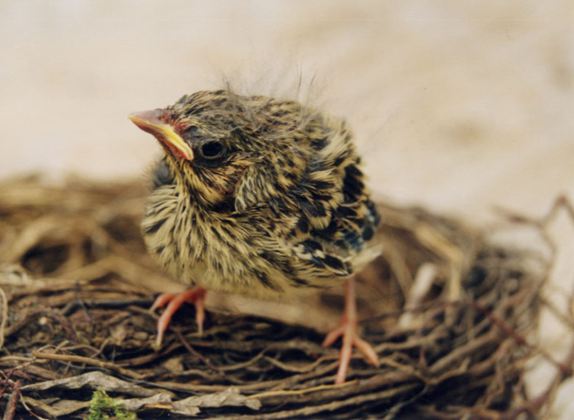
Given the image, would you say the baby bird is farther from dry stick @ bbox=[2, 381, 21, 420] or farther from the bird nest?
dry stick @ bbox=[2, 381, 21, 420]

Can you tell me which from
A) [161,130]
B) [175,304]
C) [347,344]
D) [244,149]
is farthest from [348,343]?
[161,130]

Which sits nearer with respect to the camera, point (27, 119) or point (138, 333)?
point (138, 333)

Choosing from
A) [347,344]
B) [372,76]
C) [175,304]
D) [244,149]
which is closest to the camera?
[244,149]

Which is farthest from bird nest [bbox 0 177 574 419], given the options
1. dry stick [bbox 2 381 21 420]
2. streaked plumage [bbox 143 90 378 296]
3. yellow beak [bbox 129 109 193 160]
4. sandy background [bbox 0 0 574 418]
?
yellow beak [bbox 129 109 193 160]

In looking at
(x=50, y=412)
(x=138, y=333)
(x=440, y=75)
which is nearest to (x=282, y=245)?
(x=138, y=333)

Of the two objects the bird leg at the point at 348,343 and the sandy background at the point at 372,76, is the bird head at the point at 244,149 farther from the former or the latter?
the sandy background at the point at 372,76

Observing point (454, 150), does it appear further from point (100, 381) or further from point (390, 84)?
point (100, 381)

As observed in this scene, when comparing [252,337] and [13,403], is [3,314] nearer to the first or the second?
[13,403]
